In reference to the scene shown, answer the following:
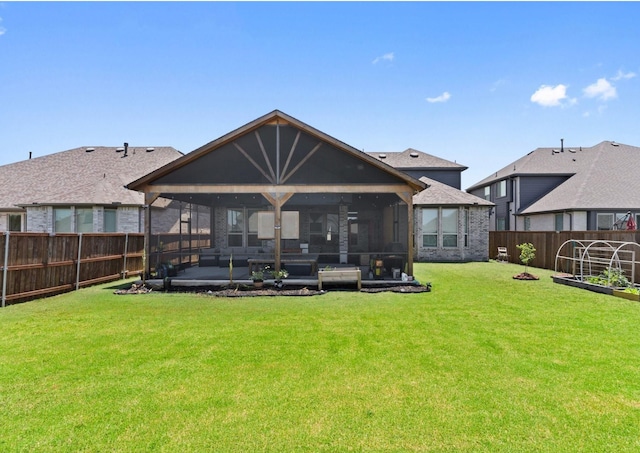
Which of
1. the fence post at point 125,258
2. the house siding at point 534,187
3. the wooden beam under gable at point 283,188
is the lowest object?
the fence post at point 125,258

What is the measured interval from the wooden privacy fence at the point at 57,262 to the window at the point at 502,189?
96.0ft

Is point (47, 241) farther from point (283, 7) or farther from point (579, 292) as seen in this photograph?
point (579, 292)

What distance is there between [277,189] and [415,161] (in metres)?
20.6

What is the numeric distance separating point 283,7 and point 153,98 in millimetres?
8763

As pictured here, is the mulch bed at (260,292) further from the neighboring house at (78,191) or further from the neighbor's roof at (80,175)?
the neighbor's roof at (80,175)

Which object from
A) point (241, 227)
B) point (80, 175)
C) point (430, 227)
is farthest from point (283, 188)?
point (80, 175)

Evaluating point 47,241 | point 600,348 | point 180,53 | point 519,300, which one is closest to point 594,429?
point 600,348

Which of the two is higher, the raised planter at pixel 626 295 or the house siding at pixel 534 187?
the house siding at pixel 534 187

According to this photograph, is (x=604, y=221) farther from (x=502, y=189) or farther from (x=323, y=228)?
(x=323, y=228)

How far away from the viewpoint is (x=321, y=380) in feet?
14.0

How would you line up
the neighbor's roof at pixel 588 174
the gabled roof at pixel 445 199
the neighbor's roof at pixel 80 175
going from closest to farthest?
the neighbor's roof at pixel 80 175 < the neighbor's roof at pixel 588 174 < the gabled roof at pixel 445 199

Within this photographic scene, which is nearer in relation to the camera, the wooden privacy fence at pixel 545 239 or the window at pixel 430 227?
the wooden privacy fence at pixel 545 239

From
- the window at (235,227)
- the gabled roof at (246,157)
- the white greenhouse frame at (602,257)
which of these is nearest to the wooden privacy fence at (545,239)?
the white greenhouse frame at (602,257)

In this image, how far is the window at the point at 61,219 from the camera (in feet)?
59.9
